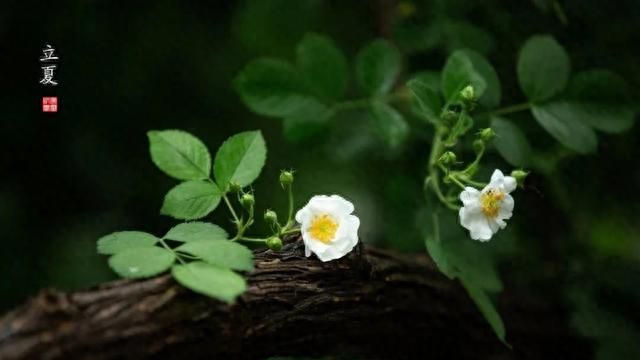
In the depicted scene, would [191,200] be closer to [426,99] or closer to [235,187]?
[235,187]

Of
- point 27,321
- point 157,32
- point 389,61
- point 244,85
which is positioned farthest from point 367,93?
point 27,321

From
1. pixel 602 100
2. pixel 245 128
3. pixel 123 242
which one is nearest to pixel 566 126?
pixel 602 100

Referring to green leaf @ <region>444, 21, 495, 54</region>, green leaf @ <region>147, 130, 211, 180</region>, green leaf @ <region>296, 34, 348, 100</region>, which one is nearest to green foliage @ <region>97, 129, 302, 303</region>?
green leaf @ <region>147, 130, 211, 180</region>

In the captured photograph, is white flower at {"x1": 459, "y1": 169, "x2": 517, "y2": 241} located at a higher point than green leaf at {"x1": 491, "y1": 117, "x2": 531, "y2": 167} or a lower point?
lower

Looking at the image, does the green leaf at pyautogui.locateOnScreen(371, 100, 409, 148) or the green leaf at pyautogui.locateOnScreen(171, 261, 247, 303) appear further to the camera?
the green leaf at pyautogui.locateOnScreen(371, 100, 409, 148)

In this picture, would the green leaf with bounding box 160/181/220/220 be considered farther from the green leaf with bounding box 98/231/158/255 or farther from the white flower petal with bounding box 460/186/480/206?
the white flower petal with bounding box 460/186/480/206

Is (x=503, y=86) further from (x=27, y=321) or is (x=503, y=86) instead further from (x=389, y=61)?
(x=27, y=321)
